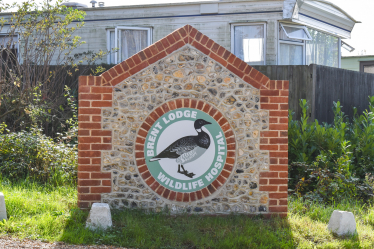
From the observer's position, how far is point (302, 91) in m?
9.76

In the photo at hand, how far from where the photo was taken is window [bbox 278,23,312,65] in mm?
11117

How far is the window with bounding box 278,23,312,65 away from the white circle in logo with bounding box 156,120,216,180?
602 centimetres

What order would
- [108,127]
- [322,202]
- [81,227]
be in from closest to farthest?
[81,227] → [108,127] → [322,202]

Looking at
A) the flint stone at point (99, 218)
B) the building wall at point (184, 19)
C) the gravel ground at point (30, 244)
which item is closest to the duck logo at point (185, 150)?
the flint stone at point (99, 218)

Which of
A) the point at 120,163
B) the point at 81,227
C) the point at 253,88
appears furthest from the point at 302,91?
the point at 81,227

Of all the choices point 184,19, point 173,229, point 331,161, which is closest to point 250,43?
point 184,19

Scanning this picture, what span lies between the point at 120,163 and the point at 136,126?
59 centimetres

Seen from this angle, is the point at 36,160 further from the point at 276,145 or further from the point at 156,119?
the point at 276,145

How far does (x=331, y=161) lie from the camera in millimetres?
8125

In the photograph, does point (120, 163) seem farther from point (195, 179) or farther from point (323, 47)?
point (323, 47)

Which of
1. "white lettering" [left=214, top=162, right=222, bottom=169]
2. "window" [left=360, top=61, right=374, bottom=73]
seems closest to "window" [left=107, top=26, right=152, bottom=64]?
"white lettering" [left=214, top=162, right=222, bottom=169]

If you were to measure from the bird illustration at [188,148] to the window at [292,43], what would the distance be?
19.6 ft

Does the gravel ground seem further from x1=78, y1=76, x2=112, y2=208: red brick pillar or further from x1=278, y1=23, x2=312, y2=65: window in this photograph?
x1=278, y1=23, x2=312, y2=65: window

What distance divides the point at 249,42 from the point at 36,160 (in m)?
6.53
